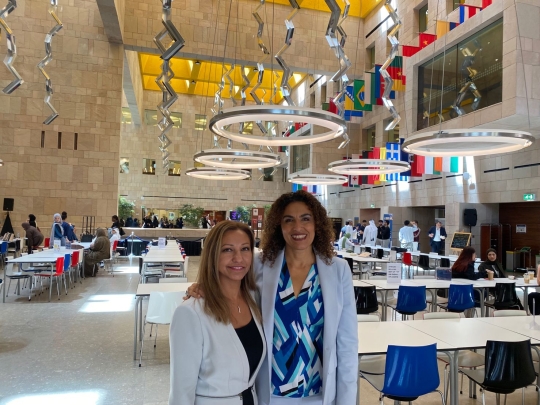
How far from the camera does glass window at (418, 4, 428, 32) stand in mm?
18078

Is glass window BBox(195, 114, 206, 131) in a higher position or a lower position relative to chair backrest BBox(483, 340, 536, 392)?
higher

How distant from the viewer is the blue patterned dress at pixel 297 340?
1667mm

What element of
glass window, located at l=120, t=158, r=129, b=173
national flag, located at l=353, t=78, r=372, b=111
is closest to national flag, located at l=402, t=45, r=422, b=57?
national flag, located at l=353, t=78, r=372, b=111

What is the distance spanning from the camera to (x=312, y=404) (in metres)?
1.71

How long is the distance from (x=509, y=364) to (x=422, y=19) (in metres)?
18.5

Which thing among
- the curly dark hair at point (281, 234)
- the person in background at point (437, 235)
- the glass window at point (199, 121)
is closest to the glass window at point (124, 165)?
the glass window at point (199, 121)

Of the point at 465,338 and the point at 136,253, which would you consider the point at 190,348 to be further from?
the point at 136,253

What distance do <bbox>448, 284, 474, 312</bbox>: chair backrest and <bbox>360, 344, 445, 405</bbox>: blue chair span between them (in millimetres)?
3233

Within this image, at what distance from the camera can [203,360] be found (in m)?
1.46

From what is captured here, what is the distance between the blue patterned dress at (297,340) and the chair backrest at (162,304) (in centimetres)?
306

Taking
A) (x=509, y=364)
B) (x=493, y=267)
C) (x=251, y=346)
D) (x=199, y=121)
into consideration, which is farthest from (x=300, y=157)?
(x=251, y=346)

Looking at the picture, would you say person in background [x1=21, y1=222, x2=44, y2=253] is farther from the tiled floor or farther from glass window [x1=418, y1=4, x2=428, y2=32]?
glass window [x1=418, y1=4, x2=428, y2=32]

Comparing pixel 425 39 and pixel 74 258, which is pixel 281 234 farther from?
pixel 425 39

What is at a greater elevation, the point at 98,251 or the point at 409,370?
the point at 98,251
